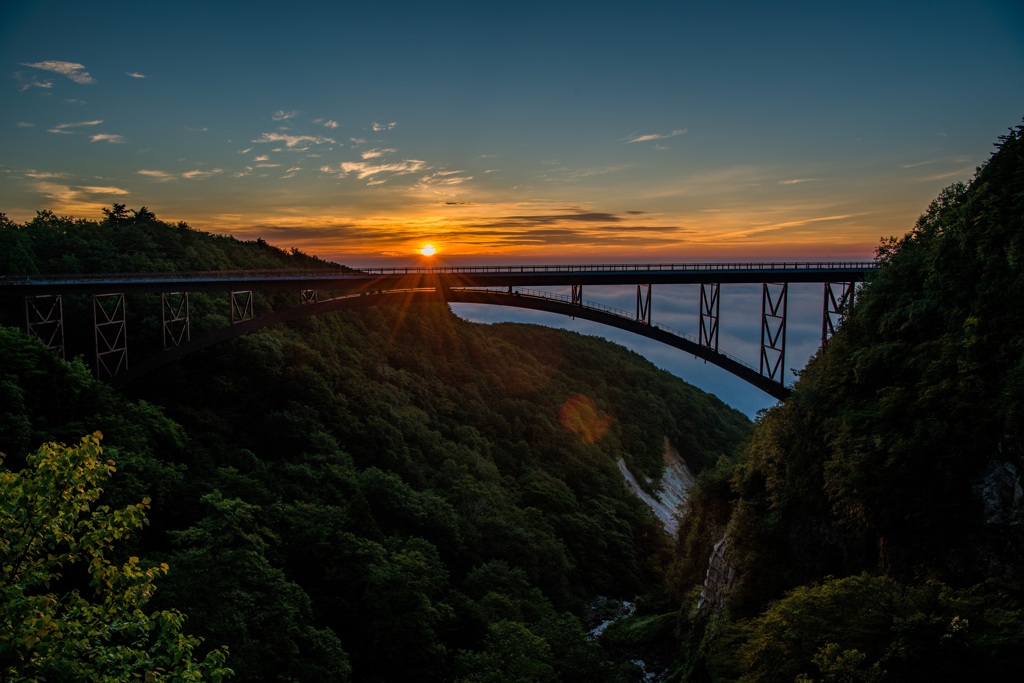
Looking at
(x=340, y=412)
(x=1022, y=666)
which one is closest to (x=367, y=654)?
(x=1022, y=666)

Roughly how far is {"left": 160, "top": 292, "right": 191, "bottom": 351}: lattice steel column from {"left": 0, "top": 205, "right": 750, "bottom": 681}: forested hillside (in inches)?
52.9

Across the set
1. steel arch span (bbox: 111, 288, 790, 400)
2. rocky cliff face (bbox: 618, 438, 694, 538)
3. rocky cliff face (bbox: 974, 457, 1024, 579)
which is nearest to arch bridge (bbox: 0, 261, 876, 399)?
steel arch span (bbox: 111, 288, 790, 400)

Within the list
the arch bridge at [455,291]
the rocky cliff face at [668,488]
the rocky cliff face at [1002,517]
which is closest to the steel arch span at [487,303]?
the arch bridge at [455,291]

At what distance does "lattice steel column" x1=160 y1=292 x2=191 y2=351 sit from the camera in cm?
3681

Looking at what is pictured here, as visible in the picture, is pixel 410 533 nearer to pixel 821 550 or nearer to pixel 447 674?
pixel 447 674

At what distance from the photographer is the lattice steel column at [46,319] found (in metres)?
33.6

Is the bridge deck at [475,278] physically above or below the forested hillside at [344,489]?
above

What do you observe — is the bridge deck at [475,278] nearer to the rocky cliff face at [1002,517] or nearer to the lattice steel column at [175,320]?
the lattice steel column at [175,320]

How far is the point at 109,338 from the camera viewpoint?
40.4 metres

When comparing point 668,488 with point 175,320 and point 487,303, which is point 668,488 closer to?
point 487,303

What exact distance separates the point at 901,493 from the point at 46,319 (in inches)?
1588

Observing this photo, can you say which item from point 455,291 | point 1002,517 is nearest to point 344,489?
point 455,291

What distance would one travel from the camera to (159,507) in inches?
957

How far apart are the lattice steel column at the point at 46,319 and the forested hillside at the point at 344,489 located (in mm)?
1127
